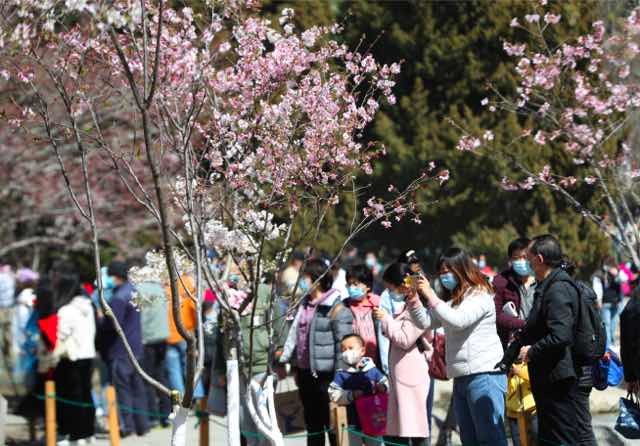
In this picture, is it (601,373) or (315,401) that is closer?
(601,373)

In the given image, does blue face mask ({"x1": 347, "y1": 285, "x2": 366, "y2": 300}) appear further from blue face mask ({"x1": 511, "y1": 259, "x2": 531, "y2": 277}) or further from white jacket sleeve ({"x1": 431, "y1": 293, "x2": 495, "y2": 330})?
white jacket sleeve ({"x1": 431, "y1": 293, "x2": 495, "y2": 330})

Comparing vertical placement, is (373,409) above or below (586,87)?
below

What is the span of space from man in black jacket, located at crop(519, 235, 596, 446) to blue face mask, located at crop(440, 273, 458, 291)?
74cm

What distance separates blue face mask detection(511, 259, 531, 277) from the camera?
8766mm

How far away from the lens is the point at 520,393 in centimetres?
842

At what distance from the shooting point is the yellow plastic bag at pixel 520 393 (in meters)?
8.38

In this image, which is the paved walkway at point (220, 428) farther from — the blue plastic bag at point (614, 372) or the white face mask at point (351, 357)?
the blue plastic bag at point (614, 372)

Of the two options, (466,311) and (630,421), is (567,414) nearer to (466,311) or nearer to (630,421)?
(630,421)

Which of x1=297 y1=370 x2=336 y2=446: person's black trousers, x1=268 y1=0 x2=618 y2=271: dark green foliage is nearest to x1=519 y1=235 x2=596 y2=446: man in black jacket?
x1=297 y1=370 x2=336 y2=446: person's black trousers

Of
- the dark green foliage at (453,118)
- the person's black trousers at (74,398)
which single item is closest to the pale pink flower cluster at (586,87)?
the person's black trousers at (74,398)

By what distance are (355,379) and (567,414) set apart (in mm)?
2146

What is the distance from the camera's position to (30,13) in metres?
6.04

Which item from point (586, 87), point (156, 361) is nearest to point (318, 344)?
point (156, 361)

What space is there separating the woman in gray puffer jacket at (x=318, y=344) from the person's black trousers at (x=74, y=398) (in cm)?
290
